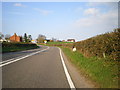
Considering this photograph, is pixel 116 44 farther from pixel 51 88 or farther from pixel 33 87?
pixel 33 87

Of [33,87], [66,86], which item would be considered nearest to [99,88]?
[66,86]

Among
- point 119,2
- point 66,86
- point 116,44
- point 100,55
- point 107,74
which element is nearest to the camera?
point 66,86

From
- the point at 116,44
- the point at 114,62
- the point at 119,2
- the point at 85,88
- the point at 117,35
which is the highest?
the point at 119,2

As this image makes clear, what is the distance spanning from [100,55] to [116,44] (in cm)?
326

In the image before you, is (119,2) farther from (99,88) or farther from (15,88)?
(15,88)

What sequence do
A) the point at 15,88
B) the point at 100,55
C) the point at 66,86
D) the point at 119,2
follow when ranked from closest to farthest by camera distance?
1. the point at 15,88
2. the point at 66,86
3. the point at 119,2
4. the point at 100,55

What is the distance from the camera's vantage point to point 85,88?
433cm

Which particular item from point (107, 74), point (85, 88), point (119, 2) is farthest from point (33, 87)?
point (119, 2)

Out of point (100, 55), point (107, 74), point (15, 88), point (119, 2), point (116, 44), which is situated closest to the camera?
point (15, 88)

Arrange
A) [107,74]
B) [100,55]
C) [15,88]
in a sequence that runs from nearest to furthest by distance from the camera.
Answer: [15,88] < [107,74] < [100,55]

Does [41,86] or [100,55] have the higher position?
[100,55]

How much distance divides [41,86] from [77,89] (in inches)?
53.0

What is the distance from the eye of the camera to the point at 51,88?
4234 millimetres

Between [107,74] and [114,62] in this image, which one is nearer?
[107,74]
